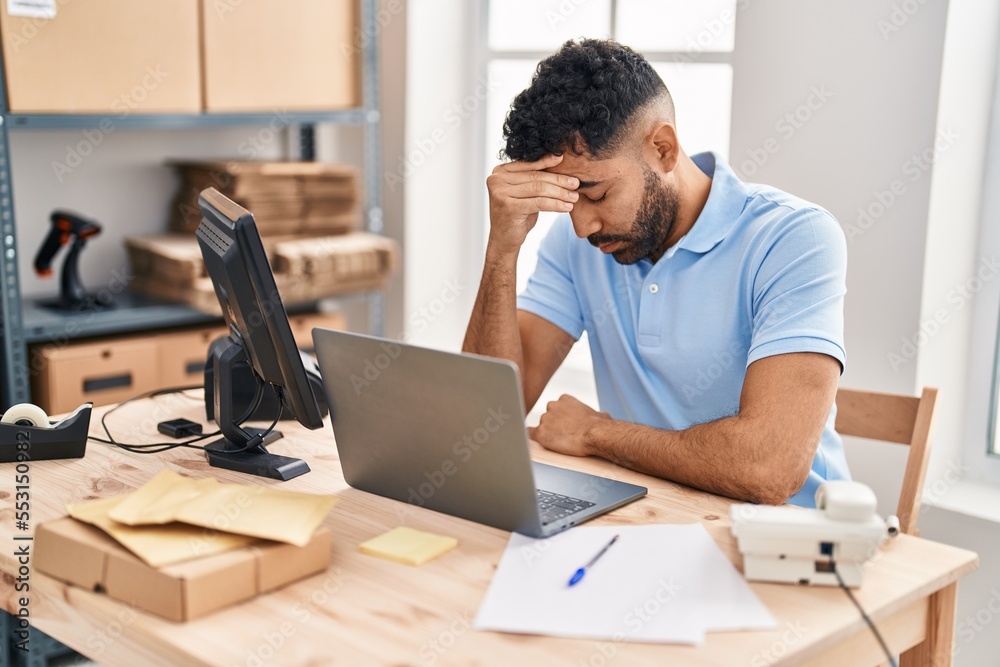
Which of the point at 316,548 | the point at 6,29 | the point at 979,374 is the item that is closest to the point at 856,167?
the point at 979,374

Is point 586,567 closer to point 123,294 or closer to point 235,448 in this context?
point 235,448

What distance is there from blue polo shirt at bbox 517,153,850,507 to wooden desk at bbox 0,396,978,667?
36cm

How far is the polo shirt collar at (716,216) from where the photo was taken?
1.76 metres

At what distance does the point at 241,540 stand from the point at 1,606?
1.14 feet

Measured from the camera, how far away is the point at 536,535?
1251 mm

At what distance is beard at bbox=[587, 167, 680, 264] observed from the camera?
1742mm

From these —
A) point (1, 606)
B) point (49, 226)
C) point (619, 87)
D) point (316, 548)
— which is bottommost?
point (1, 606)

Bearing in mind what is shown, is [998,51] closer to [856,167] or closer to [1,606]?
[856,167]

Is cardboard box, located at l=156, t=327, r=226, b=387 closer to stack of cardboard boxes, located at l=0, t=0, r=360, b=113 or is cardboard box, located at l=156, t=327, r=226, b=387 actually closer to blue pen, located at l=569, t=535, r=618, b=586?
stack of cardboard boxes, located at l=0, t=0, r=360, b=113

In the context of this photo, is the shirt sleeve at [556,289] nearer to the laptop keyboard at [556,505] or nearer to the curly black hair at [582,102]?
the curly black hair at [582,102]

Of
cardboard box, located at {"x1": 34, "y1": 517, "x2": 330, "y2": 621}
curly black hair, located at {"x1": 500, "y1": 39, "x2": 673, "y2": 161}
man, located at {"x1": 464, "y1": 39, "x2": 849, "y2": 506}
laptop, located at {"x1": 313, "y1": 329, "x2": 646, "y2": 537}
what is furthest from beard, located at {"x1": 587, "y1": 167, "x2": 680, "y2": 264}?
cardboard box, located at {"x1": 34, "y1": 517, "x2": 330, "y2": 621}

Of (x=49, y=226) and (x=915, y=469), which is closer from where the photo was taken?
(x=915, y=469)

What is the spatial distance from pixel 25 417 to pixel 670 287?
1086mm

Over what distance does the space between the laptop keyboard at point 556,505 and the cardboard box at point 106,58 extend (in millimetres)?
1706
